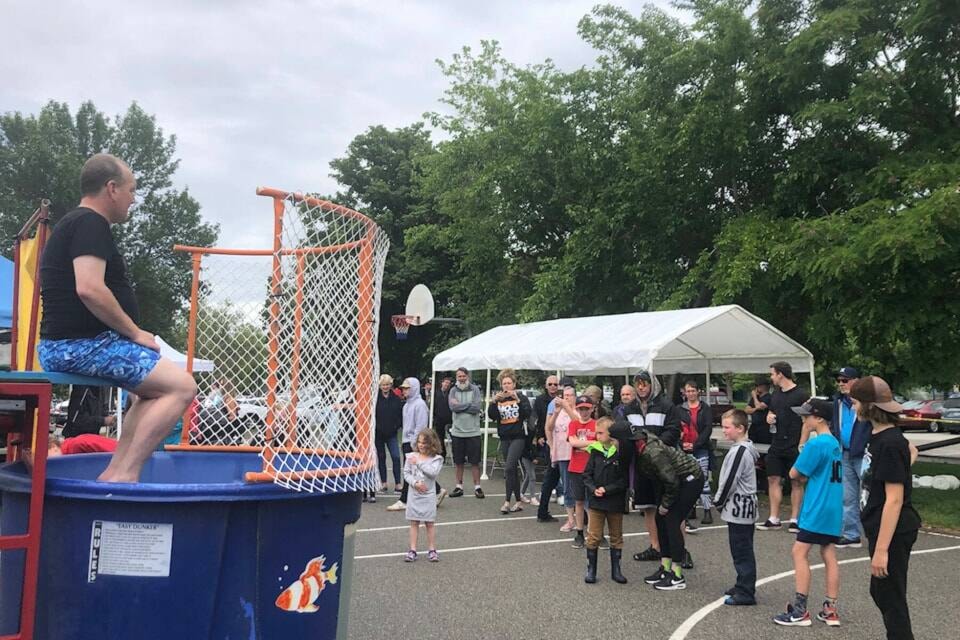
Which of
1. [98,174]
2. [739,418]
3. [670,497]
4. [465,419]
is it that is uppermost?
[98,174]

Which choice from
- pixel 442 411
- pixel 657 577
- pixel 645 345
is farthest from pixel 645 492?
pixel 442 411

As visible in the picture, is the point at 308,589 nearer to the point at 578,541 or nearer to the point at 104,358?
the point at 104,358

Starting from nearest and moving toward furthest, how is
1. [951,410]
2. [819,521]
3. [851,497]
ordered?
[819,521] < [851,497] < [951,410]

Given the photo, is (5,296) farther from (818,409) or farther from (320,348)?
(818,409)

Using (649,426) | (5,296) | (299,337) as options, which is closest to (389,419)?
(649,426)

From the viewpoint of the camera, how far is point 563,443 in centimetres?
955

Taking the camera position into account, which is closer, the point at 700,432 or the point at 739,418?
the point at 739,418

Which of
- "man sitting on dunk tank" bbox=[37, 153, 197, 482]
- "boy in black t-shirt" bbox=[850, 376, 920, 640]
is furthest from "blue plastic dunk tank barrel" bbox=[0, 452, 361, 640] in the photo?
"boy in black t-shirt" bbox=[850, 376, 920, 640]

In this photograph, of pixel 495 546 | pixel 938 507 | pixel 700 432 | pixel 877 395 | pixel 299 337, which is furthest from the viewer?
pixel 938 507

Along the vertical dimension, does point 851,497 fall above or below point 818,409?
below

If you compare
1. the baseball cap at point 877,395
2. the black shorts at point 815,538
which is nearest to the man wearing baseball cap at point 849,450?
the black shorts at point 815,538

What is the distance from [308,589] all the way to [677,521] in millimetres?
4211

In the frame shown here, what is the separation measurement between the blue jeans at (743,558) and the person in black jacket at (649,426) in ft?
3.41

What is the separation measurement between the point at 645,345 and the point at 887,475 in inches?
267
